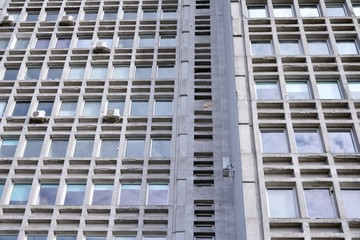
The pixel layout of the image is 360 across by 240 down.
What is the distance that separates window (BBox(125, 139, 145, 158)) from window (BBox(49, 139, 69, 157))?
7.62ft

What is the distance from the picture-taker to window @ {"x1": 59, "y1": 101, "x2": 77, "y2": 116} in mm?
24672

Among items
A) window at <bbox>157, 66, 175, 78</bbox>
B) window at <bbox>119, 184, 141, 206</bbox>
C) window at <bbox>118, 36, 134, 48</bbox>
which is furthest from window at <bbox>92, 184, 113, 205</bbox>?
window at <bbox>118, 36, 134, 48</bbox>

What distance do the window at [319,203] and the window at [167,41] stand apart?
451 inches

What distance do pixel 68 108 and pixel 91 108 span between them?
36.3 inches

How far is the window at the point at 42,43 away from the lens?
27661 mm

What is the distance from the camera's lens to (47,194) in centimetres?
2195

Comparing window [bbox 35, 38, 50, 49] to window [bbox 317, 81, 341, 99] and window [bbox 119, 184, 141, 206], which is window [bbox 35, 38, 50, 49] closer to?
window [bbox 119, 184, 141, 206]

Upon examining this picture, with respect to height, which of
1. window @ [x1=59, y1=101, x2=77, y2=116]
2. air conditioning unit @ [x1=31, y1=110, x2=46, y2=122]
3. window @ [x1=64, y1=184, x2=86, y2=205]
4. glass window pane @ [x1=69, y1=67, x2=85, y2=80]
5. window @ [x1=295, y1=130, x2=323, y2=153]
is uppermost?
glass window pane @ [x1=69, y1=67, x2=85, y2=80]

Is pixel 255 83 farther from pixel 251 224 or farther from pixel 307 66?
pixel 251 224

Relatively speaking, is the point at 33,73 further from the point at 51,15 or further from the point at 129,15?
the point at 129,15

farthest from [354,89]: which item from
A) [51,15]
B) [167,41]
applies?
[51,15]

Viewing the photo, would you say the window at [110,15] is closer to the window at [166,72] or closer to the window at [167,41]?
the window at [167,41]

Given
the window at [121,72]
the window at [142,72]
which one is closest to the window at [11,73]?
the window at [121,72]

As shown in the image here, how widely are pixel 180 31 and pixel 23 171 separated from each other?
989 centimetres
